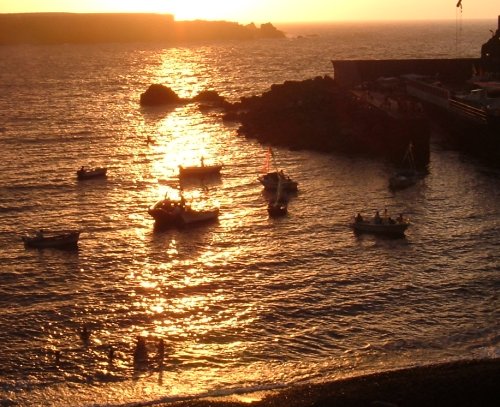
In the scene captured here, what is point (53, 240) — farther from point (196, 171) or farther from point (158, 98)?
point (158, 98)

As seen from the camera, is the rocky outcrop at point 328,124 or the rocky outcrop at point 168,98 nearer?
the rocky outcrop at point 328,124

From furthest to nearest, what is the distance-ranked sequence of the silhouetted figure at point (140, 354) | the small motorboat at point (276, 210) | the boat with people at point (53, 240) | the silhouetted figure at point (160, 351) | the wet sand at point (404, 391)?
the small motorboat at point (276, 210), the boat with people at point (53, 240), the silhouetted figure at point (160, 351), the silhouetted figure at point (140, 354), the wet sand at point (404, 391)

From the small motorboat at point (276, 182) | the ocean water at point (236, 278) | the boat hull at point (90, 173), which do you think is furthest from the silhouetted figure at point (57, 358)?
the boat hull at point (90, 173)

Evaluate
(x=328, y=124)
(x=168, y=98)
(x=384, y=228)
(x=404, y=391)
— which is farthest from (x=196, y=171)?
(x=168, y=98)

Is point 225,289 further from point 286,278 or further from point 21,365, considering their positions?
point 21,365

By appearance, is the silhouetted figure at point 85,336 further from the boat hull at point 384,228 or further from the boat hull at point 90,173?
the boat hull at point 90,173

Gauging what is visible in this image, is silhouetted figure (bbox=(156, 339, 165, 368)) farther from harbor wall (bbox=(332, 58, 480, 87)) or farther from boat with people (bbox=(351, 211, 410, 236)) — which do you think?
harbor wall (bbox=(332, 58, 480, 87))
